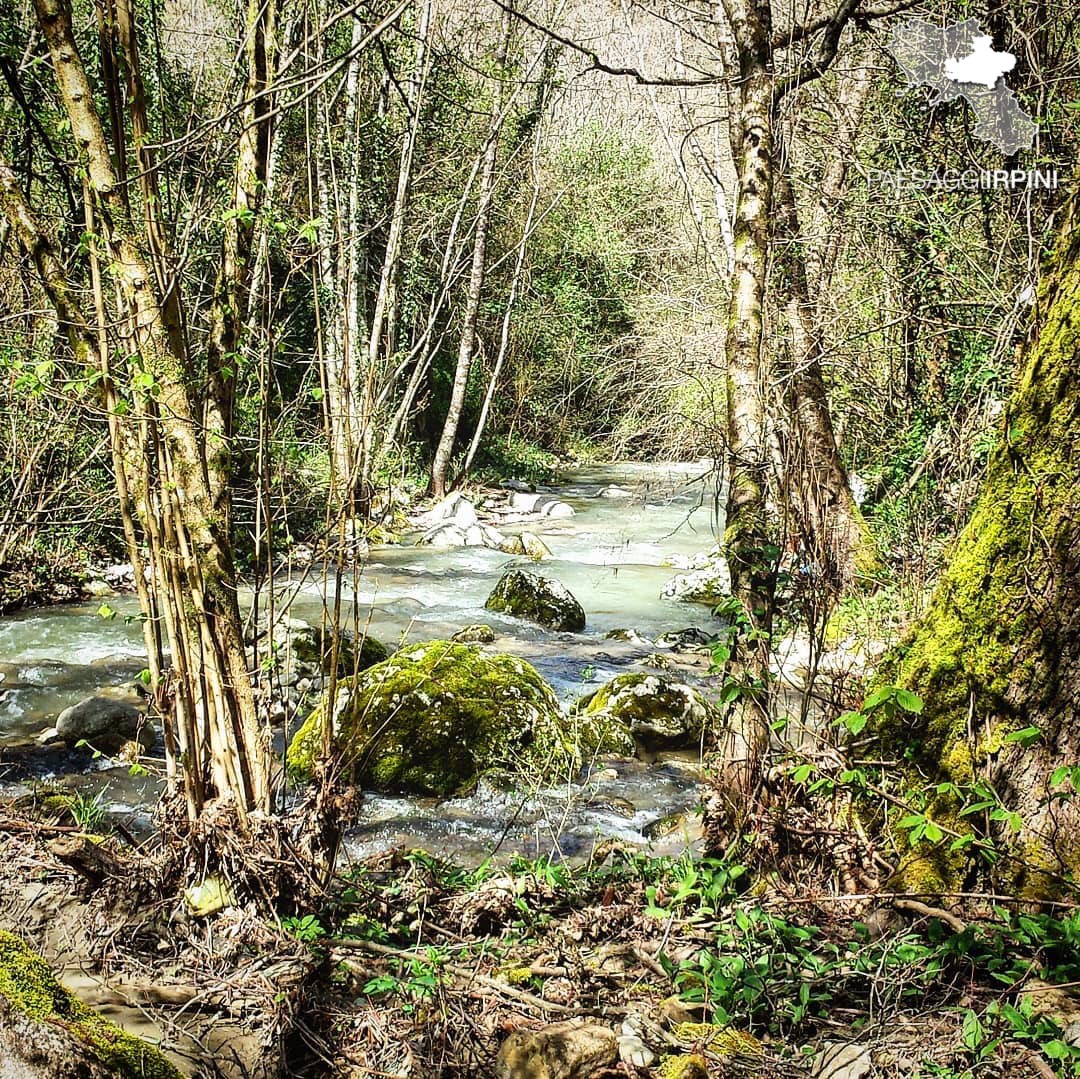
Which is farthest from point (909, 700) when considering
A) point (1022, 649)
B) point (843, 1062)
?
point (843, 1062)

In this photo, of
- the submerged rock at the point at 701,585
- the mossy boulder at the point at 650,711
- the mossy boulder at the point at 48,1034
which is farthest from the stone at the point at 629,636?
the mossy boulder at the point at 48,1034

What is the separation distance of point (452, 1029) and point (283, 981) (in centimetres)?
52

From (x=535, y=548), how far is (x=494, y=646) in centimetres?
506

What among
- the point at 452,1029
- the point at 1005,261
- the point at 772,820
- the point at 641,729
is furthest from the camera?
the point at 1005,261

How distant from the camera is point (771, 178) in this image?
3.94 metres

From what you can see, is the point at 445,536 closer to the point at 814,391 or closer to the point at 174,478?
the point at 814,391

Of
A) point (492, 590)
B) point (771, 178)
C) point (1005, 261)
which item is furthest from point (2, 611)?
point (1005, 261)

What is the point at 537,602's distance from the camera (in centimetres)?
988

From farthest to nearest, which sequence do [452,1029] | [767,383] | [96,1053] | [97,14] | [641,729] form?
1. [641,729]
2. [767,383]
3. [97,14]
4. [452,1029]
5. [96,1053]

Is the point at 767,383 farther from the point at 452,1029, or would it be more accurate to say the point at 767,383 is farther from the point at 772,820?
the point at 452,1029

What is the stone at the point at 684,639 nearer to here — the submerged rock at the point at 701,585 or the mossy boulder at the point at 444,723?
the submerged rock at the point at 701,585

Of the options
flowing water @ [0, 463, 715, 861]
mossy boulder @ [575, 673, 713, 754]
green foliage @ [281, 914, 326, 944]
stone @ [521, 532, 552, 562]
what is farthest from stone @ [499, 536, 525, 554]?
green foliage @ [281, 914, 326, 944]

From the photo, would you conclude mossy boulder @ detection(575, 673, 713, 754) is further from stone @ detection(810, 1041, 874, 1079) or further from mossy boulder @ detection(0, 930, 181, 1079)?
mossy boulder @ detection(0, 930, 181, 1079)

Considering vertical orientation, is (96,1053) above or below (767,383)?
below
